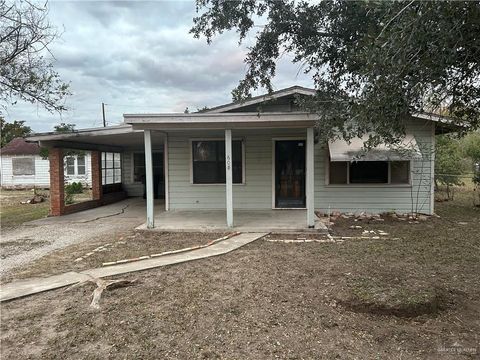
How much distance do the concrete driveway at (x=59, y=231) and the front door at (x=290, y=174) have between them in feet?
13.5

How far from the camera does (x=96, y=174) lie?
44.0 feet

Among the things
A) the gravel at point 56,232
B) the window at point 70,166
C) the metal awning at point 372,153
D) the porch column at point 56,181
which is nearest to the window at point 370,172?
the metal awning at point 372,153

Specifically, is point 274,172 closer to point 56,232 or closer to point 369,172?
point 369,172

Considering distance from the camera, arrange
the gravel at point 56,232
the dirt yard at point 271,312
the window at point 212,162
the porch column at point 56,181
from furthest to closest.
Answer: the porch column at point 56,181 → the window at point 212,162 → the gravel at point 56,232 → the dirt yard at point 271,312

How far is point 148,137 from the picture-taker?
8.08 m

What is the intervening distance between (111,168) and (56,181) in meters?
4.28

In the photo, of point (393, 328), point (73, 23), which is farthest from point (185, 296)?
point (73, 23)

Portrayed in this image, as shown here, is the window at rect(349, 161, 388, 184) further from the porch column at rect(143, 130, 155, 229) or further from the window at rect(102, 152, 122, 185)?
the window at rect(102, 152, 122, 185)

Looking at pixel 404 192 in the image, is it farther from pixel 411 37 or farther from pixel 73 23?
pixel 73 23

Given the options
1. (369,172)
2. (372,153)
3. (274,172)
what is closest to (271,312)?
(372,153)

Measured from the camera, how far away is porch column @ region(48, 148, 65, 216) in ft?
35.5

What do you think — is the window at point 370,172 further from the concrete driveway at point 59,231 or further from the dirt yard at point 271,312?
the concrete driveway at point 59,231

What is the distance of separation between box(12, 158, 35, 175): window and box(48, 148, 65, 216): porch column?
578 inches

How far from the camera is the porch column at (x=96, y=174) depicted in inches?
529
